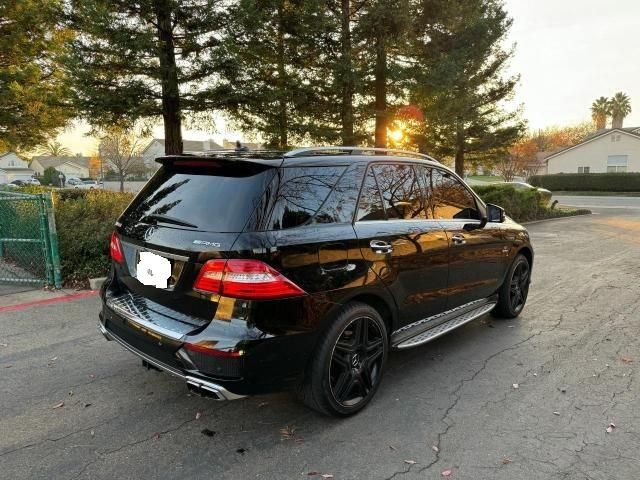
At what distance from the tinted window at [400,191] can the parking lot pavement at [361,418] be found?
4.52ft

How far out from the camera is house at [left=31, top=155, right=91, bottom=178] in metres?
92.4

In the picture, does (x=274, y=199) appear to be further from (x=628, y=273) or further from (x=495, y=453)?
(x=628, y=273)

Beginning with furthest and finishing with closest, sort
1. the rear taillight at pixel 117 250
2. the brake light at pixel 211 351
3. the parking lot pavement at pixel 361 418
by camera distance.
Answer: the rear taillight at pixel 117 250, the parking lot pavement at pixel 361 418, the brake light at pixel 211 351

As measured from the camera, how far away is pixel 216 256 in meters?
2.65

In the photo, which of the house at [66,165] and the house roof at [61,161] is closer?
the house at [66,165]

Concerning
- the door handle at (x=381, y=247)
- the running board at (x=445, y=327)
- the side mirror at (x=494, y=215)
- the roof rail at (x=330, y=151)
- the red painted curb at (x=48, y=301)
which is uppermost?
the roof rail at (x=330, y=151)

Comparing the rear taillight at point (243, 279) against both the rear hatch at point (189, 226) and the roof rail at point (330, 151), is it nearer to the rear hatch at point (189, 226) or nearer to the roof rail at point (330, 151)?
the rear hatch at point (189, 226)

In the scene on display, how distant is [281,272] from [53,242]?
190 inches

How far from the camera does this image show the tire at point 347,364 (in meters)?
2.95

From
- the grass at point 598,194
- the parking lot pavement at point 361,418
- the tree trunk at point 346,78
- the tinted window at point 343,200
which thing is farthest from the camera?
the grass at point 598,194

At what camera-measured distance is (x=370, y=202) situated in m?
3.43

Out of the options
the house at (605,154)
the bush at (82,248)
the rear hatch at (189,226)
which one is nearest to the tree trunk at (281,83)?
the bush at (82,248)

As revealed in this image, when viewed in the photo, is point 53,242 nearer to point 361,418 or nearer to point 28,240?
point 28,240

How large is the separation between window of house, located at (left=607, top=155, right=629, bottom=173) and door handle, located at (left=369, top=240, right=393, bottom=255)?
161 feet
